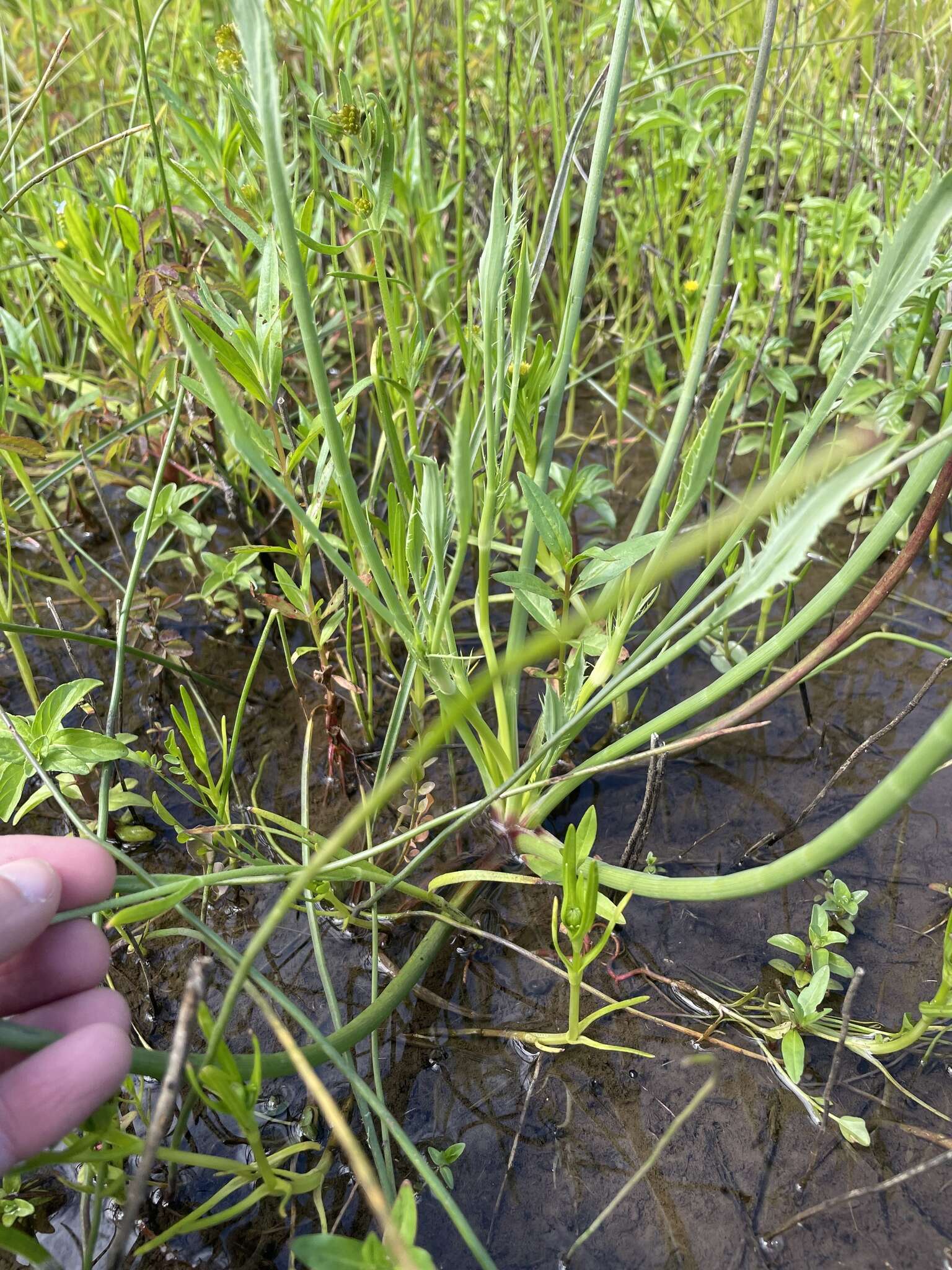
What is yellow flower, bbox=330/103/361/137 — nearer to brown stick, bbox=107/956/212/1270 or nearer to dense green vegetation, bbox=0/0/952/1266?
dense green vegetation, bbox=0/0/952/1266

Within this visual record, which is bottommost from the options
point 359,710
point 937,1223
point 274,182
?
point 937,1223

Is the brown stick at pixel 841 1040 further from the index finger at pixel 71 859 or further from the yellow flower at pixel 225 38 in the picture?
the yellow flower at pixel 225 38

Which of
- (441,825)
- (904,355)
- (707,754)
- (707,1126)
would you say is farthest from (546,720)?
(904,355)

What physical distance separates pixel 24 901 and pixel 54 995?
0.48 feet

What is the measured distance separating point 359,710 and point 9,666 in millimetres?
635

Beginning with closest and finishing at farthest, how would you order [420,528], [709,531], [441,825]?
[709,531] → [420,528] → [441,825]

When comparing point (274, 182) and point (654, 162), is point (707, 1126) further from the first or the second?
point (654, 162)

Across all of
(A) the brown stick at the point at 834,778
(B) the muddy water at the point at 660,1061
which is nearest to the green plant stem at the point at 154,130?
(B) the muddy water at the point at 660,1061

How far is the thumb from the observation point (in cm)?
66

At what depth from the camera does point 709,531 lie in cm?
A: 43

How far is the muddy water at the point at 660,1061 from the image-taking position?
30.4 inches

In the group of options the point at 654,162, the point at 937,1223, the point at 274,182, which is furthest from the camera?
the point at 654,162

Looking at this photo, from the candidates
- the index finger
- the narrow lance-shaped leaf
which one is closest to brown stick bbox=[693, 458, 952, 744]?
the narrow lance-shaped leaf

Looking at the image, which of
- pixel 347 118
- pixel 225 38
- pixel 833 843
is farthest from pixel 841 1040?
pixel 225 38
